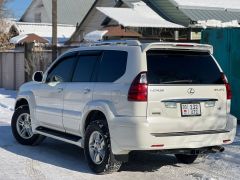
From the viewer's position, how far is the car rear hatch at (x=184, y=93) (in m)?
7.35

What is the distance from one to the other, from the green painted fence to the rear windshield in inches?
167

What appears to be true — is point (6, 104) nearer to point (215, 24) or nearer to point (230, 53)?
point (230, 53)

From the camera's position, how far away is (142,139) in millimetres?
7230

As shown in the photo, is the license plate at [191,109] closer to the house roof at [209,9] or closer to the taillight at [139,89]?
the taillight at [139,89]

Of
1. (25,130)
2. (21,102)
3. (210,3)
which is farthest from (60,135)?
(210,3)

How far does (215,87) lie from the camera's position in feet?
25.8

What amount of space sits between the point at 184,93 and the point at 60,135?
2439mm

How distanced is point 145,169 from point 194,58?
1818 mm

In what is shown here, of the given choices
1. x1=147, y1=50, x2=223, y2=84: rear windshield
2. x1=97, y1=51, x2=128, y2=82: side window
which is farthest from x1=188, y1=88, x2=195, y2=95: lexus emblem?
x1=97, y1=51, x2=128, y2=82: side window

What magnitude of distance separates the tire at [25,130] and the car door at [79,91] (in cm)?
161

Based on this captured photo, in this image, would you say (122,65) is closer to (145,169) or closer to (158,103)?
(158,103)

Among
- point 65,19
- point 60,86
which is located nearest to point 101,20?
point 65,19

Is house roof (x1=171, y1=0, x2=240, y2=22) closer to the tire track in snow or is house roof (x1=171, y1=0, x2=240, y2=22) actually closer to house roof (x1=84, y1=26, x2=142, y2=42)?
house roof (x1=84, y1=26, x2=142, y2=42)

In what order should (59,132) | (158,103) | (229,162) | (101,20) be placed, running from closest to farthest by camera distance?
(158,103), (229,162), (59,132), (101,20)
